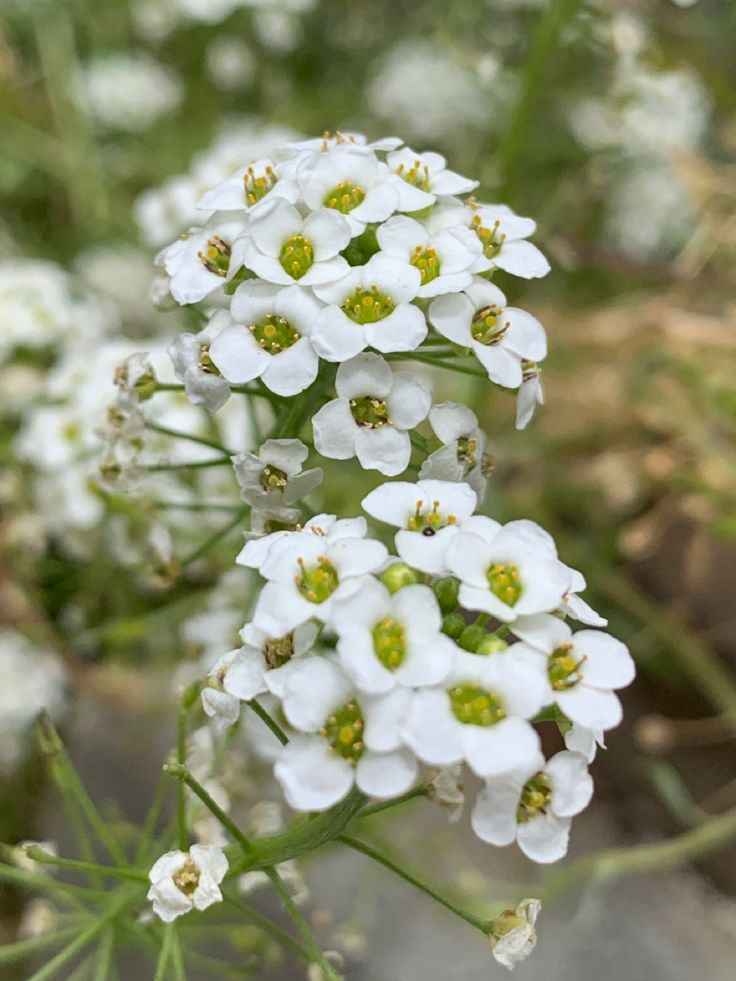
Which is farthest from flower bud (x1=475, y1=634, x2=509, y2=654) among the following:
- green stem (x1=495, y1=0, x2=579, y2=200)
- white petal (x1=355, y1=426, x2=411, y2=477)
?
green stem (x1=495, y1=0, x2=579, y2=200)

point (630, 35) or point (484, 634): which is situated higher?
point (630, 35)

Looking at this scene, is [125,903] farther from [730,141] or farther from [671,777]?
[730,141]

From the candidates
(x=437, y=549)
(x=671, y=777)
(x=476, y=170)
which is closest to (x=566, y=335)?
(x=476, y=170)

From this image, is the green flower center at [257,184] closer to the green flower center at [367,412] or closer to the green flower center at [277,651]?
the green flower center at [367,412]

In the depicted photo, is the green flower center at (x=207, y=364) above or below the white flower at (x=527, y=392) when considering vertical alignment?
above

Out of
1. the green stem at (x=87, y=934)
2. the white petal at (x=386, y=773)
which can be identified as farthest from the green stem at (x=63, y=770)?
the white petal at (x=386, y=773)
